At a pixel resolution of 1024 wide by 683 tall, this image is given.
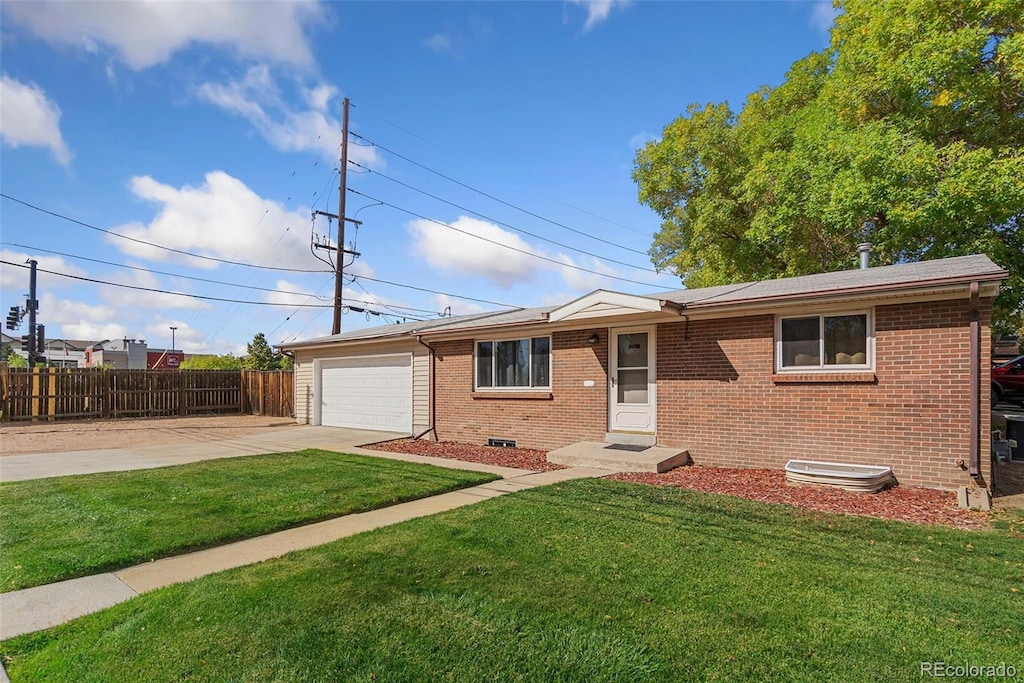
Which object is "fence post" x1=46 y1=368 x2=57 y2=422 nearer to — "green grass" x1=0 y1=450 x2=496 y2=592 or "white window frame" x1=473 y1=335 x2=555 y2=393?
"green grass" x1=0 y1=450 x2=496 y2=592

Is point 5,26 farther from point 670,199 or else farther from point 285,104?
point 670,199

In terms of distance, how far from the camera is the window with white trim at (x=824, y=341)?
7836 millimetres

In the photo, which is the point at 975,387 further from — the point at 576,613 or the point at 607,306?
the point at 576,613

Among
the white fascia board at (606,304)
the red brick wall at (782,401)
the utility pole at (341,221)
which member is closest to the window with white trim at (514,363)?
the red brick wall at (782,401)

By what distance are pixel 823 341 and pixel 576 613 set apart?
666 cm

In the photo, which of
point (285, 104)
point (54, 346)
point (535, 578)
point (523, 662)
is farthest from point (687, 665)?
point (54, 346)

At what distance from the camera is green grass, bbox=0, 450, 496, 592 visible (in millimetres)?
4699

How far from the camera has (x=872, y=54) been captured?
44.8 ft

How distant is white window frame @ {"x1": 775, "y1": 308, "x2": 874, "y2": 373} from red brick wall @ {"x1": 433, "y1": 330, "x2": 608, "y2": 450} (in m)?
3.12

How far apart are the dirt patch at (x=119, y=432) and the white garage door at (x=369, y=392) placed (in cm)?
189

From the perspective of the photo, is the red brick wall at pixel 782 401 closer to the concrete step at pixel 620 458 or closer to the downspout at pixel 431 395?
the concrete step at pixel 620 458

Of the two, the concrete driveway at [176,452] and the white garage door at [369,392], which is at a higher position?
the white garage door at [369,392]

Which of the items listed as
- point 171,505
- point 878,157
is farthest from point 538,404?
point 878,157

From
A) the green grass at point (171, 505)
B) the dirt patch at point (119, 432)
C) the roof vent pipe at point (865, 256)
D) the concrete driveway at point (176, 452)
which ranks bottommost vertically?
the dirt patch at point (119, 432)
